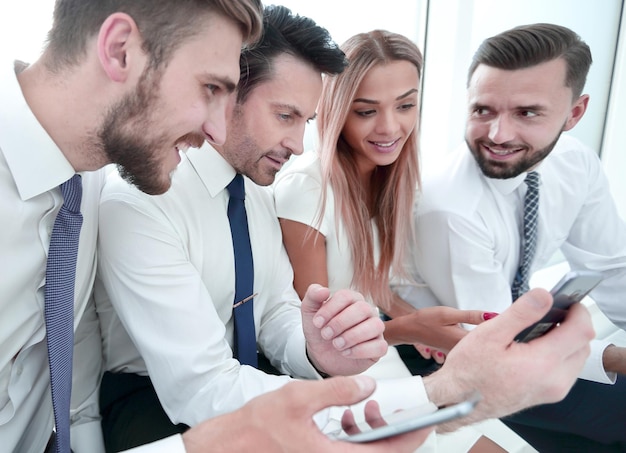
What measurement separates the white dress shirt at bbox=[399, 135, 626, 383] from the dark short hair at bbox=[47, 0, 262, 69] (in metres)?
0.98

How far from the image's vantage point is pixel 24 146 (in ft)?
2.77

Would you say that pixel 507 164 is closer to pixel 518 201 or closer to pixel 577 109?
pixel 518 201

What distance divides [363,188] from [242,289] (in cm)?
63

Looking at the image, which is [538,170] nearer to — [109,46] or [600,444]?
[600,444]

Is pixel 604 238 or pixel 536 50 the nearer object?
pixel 536 50

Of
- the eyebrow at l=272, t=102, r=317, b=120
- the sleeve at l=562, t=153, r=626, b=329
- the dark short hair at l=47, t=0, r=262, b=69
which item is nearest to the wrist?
the eyebrow at l=272, t=102, r=317, b=120

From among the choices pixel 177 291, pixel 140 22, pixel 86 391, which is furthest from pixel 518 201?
pixel 86 391

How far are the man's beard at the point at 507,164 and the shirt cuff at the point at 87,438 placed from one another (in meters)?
1.35

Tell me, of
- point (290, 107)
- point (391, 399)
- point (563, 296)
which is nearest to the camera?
point (563, 296)

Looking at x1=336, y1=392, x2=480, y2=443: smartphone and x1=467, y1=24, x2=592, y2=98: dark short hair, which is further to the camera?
x1=467, y1=24, x2=592, y2=98: dark short hair

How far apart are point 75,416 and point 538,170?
5.19 ft

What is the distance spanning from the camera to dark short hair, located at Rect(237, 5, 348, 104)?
1.24 metres

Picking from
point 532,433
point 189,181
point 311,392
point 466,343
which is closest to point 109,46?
point 189,181

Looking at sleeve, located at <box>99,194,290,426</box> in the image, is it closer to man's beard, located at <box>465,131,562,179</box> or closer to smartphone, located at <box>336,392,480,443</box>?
smartphone, located at <box>336,392,480,443</box>
